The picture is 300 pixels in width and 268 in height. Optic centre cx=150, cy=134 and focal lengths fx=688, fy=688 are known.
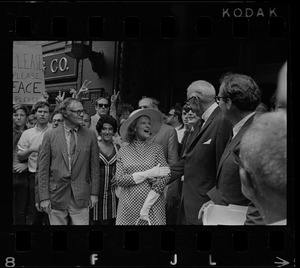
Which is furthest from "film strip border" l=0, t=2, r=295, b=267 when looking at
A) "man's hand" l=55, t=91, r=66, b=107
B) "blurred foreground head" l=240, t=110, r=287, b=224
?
"blurred foreground head" l=240, t=110, r=287, b=224

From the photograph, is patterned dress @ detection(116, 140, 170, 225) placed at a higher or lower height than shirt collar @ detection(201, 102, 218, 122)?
lower

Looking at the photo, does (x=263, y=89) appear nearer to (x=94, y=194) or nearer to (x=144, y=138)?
(x=144, y=138)

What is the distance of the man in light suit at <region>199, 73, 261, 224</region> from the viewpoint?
5543 millimetres

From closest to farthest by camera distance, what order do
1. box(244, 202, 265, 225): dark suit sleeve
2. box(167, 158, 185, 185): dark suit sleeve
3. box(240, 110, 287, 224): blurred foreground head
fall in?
box(240, 110, 287, 224): blurred foreground head
box(244, 202, 265, 225): dark suit sleeve
box(167, 158, 185, 185): dark suit sleeve

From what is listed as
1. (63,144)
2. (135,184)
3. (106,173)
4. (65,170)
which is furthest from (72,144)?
(135,184)

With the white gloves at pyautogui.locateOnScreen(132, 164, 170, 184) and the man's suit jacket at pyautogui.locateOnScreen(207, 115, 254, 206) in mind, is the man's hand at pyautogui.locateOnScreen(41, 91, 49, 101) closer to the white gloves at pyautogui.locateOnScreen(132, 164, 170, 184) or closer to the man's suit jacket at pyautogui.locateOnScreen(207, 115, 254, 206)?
the white gloves at pyautogui.locateOnScreen(132, 164, 170, 184)

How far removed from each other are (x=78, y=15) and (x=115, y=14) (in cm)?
30

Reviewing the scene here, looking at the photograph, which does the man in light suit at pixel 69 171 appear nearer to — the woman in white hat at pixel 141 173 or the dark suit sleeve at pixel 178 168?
the woman in white hat at pixel 141 173

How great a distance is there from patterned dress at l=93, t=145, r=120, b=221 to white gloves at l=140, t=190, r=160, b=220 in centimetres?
23

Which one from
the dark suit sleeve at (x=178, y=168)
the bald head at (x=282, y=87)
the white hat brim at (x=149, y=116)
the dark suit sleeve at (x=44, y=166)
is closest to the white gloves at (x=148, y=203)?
the dark suit sleeve at (x=178, y=168)

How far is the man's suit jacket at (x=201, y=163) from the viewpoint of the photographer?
568 cm

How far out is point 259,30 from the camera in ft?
18.4

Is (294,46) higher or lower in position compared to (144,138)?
higher

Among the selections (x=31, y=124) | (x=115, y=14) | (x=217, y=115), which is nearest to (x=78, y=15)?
(x=115, y=14)
